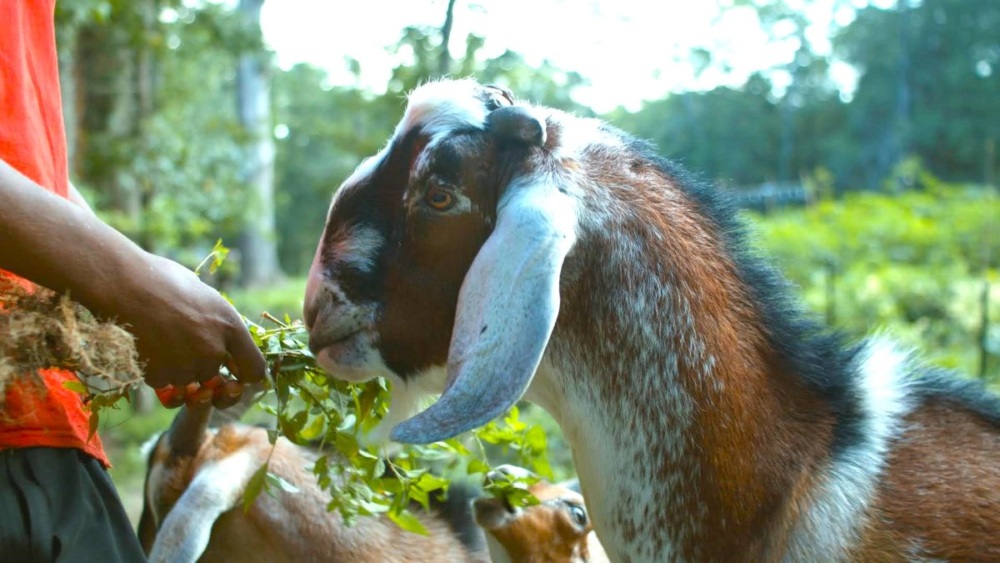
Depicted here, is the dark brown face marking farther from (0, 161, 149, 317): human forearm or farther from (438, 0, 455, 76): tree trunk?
(438, 0, 455, 76): tree trunk

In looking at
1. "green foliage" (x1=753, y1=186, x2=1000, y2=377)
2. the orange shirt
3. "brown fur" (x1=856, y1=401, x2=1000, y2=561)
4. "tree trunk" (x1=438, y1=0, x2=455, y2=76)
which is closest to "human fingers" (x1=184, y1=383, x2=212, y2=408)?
the orange shirt

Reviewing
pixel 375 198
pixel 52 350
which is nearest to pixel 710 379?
pixel 375 198

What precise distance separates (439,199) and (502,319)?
1.43 ft

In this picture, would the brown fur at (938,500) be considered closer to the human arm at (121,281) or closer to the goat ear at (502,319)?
the goat ear at (502,319)

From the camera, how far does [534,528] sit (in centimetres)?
320

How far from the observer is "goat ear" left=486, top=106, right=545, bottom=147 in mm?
2445

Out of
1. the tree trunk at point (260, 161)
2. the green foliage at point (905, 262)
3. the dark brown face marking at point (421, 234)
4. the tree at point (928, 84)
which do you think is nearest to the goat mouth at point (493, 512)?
the dark brown face marking at point (421, 234)

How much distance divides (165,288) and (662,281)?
113 centimetres

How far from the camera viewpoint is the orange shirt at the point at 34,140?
225cm

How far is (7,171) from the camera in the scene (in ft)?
6.43

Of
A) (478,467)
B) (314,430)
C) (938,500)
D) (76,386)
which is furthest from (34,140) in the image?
(938,500)

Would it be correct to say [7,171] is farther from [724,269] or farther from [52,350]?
[724,269]

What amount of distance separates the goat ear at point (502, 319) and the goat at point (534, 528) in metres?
1.05

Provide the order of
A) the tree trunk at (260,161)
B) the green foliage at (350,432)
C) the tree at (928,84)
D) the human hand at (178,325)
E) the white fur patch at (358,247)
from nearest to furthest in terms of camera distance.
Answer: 1. the human hand at (178,325)
2. the white fur patch at (358,247)
3. the green foliage at (350,432)
4. the tree trunk at (260,161)
5. the tree at (928,84)
